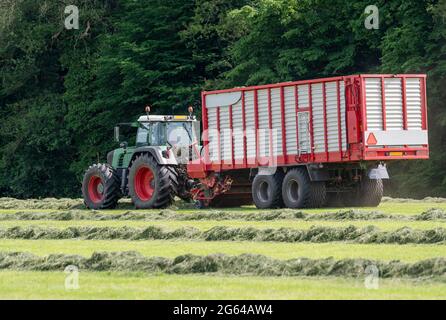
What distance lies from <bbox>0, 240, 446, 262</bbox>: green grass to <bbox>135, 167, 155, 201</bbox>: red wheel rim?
38.5ft

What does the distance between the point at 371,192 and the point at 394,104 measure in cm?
248

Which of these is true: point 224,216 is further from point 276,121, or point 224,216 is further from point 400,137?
point 400,137

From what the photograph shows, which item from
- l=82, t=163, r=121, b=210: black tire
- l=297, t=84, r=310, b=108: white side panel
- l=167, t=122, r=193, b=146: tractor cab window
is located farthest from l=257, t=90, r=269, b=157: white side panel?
l=82, t=163, r=121, b=210: black tire

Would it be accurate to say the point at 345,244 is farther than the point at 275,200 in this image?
No

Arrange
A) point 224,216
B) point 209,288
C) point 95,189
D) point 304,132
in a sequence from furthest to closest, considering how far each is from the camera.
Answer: point 95,189
point 304,132
point 224,216
point 209,288

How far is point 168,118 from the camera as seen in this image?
112 feet

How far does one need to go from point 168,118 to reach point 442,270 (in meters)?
20.3

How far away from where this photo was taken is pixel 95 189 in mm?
36094

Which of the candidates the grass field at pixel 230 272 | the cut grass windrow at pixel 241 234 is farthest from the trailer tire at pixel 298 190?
the cut grass windrow at pixel 241 234

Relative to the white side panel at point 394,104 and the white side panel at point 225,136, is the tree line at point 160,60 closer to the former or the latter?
the white side panel at point 225,136

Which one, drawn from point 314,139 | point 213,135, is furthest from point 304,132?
point 213,135

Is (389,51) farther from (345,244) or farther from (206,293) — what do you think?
(206,293)

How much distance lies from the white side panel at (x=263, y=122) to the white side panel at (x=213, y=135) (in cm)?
171
